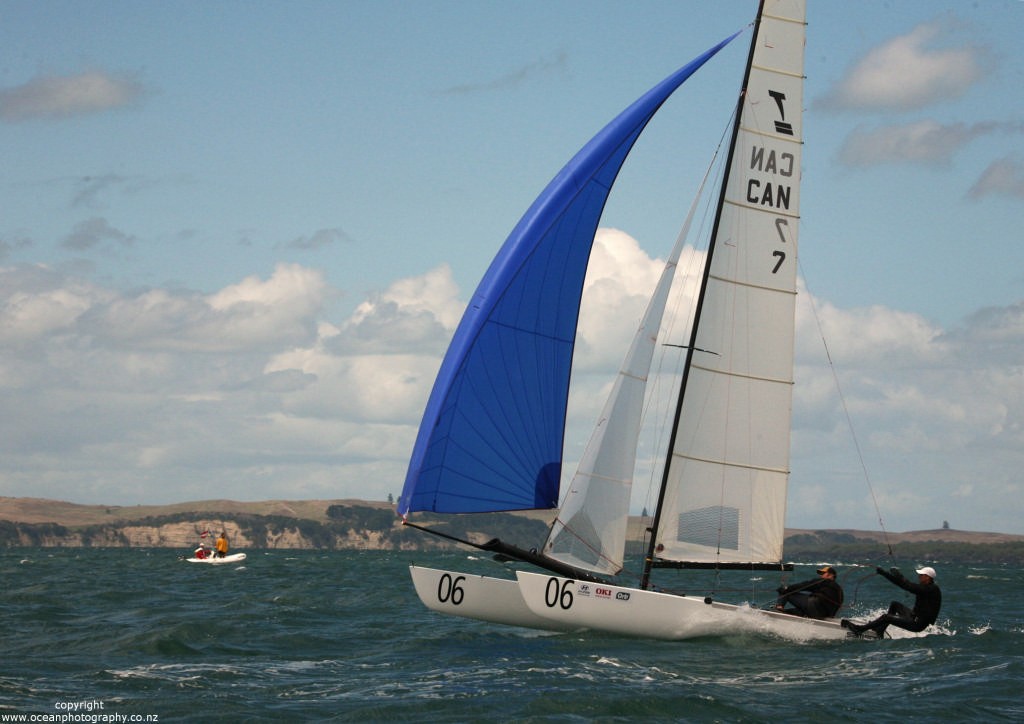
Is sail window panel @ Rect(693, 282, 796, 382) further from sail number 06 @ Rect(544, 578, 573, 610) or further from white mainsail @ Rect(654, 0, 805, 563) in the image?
sail number 06 @ Rect(544, 578, 573, 610)

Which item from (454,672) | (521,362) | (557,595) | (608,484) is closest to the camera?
(454,672)

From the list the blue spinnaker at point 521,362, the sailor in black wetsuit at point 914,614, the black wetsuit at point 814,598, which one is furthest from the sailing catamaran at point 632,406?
the sailor in black wetsuit at point 914,614

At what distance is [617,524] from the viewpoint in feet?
67.5

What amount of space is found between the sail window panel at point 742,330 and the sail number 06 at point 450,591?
5.72 m

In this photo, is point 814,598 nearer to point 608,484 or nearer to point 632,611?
point 632,611

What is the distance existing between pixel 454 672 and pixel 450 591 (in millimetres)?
2232

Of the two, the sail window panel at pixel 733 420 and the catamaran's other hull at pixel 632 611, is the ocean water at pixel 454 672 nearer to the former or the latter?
the catamaran's other hull at pixel 632 611

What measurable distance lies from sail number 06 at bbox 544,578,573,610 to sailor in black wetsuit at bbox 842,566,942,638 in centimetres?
495

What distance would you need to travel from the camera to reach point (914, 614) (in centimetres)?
2114

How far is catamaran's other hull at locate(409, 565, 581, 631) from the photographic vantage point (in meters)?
19.8

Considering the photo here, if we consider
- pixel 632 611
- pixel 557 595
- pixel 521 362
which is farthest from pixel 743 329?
pixel 557 595

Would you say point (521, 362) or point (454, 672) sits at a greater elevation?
point (521, 362)

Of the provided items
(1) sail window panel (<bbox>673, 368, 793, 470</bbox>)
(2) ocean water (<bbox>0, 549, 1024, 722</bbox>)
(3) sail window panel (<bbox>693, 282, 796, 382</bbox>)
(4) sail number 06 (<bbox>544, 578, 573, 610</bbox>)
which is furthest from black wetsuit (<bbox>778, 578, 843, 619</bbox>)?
(4) sail number 06 (<bbox>544, 578, 573, 610</bbox>)

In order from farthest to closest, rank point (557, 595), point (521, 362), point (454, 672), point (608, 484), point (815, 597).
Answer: point (815, 597), point (608, 484), point (521, 362), point (557, 595), point (454, 672)
